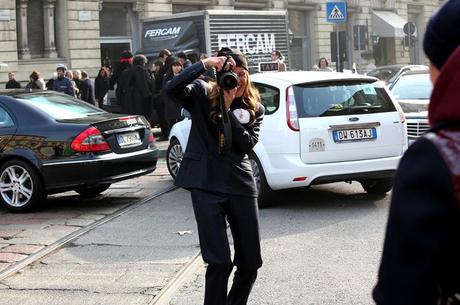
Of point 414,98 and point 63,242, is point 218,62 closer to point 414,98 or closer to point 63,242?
point 63,242

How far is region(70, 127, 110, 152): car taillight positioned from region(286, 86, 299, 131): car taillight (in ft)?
7.19

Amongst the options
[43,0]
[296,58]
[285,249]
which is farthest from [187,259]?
[296,58]

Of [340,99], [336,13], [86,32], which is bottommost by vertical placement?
[340,99]

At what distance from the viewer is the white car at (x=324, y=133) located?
819 cm

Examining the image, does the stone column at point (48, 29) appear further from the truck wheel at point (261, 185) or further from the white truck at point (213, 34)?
the truck wheel at point (261, 185)

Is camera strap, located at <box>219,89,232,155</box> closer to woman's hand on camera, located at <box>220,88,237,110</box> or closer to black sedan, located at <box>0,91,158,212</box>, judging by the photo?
woman's hand on camera, located at <box>220,88,237,110</box>

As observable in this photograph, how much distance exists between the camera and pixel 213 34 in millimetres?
20312

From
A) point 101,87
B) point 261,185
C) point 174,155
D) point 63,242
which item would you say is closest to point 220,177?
point 63,242

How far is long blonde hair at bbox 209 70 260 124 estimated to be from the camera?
417 centimetres

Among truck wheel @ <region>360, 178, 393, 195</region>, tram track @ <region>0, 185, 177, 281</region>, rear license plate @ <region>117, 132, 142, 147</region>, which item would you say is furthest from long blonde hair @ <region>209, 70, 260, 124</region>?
truck wheel @ <region>360, 178, 393, 195</region>

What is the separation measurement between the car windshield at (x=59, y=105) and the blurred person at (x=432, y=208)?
303 inches

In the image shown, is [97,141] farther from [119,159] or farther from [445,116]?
[445,116]

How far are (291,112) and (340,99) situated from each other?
616mm

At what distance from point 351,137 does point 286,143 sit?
29.5 inches
